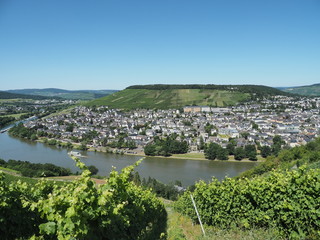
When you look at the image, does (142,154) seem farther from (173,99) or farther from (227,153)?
(173,99)

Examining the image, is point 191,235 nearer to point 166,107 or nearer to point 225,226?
point 225,226

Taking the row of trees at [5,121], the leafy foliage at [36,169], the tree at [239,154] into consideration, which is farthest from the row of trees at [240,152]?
the row of trees at [5,121]

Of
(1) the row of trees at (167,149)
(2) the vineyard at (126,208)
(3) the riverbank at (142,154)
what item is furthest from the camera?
(1) the row of trees at (167,149)

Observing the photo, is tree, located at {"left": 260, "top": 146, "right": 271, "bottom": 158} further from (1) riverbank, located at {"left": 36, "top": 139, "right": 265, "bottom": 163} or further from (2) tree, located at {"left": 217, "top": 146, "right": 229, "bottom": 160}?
(2) tree, located at {"left": 217, "top": 146, "right": 229, "bottom": 160}

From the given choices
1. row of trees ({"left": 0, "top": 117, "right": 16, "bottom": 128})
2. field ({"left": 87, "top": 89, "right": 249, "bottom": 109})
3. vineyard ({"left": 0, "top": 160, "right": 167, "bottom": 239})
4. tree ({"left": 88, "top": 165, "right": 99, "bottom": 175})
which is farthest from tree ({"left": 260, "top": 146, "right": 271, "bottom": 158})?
row of trees ({"left": 0, "top": 117, "right": 16, "bottom": 128})

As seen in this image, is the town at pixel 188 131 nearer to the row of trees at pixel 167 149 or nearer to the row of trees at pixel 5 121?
the row of trees at pixel 167 149

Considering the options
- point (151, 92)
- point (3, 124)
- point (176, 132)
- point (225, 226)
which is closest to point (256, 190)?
point (225, 226)
